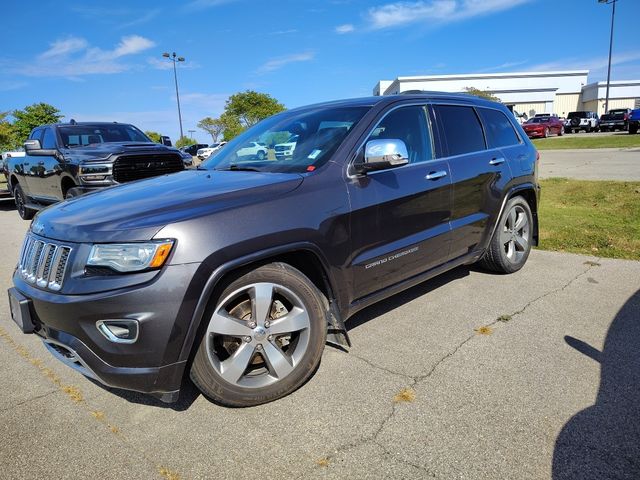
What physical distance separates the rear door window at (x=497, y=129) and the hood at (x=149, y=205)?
8.36 ft

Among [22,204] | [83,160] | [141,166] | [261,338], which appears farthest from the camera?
[22,204]

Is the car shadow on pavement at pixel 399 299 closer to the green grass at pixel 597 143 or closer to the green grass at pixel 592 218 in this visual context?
the green grass at pixel 592 218

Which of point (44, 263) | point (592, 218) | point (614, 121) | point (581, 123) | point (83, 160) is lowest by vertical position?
point (592, 218)

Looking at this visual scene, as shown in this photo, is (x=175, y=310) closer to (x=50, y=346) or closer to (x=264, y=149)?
(x=50, y=346)

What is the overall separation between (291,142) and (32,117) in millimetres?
46151

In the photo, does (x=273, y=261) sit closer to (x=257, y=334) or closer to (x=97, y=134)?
(x=257, y=334)

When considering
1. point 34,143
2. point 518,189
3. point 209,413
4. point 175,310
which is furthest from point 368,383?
point 34,143

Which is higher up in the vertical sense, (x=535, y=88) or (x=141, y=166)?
(x=535, y=88)

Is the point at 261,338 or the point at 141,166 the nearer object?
the point at 261,338

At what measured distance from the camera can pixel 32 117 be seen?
4044cm

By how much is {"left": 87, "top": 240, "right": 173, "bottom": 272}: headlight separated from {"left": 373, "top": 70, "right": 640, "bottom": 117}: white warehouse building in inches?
2975

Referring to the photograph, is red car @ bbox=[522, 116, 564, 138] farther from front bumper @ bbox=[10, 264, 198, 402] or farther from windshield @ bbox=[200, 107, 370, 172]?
front bumper @ bbox=[10, 264, 198, 402]

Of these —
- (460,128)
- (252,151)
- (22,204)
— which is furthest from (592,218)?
(22,204)

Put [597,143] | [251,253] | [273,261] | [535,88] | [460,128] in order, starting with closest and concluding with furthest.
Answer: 1. [251,253]
2. [273,261]
3. [460,128]
4. [597,143]
5. [535,88]
